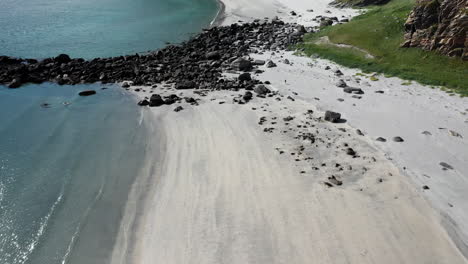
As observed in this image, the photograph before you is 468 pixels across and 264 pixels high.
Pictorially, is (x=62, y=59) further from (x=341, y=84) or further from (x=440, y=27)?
(x=440, y=27)

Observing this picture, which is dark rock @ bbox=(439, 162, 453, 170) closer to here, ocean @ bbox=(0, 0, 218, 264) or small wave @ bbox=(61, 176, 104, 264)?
ocean @ bbox=(0, 0, 218, 264)

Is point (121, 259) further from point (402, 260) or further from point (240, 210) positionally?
point (402, 260)

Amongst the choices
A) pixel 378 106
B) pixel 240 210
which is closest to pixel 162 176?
pixel 240 210

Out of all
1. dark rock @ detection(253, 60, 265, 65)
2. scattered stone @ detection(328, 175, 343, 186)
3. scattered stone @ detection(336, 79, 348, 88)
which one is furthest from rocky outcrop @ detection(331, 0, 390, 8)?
scattered stone @ detection(328, 175, 343, 186)

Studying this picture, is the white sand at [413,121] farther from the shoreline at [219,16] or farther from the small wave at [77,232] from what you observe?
the shoreline at [219,16]

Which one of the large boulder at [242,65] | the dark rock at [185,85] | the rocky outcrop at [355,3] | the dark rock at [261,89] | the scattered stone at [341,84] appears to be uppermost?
the rocky outcrop at [355,3]

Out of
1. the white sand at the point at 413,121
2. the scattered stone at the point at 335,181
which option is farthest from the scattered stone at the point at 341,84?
the scattered stone at the point at 335,181
